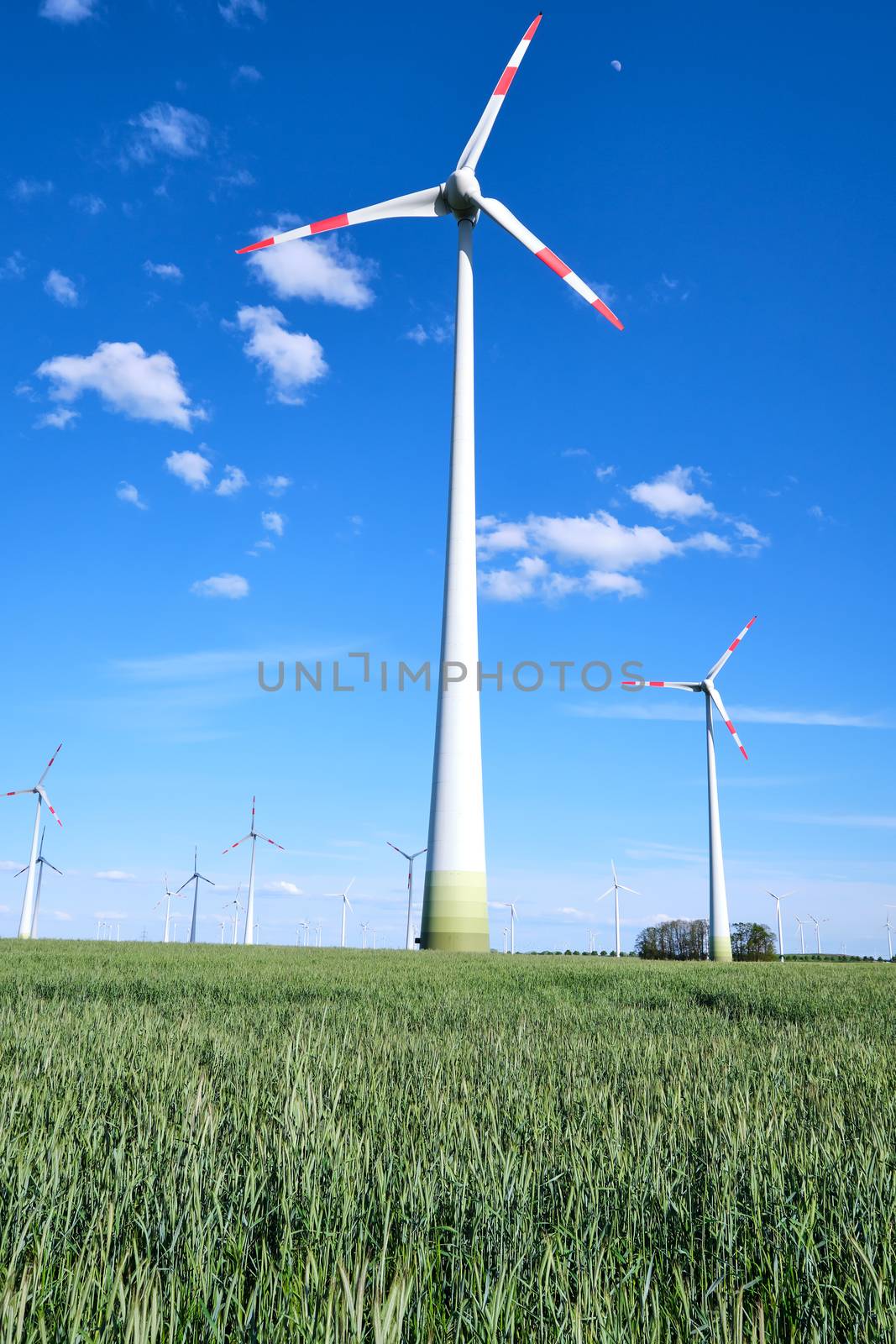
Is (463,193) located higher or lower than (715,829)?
higher

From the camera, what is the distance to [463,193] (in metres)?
39.4

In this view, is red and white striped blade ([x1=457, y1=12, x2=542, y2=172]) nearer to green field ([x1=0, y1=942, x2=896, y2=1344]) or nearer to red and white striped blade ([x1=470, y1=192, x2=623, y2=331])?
red and white striped blade ([x1=470, y1=192, x2=623, y2=331])

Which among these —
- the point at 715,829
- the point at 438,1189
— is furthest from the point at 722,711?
the point at 438,1189

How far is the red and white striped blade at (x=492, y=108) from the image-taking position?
38.4 m

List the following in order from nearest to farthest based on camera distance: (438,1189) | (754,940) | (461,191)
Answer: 1. (438,1189)
2. (461,191)
3. (754,940)

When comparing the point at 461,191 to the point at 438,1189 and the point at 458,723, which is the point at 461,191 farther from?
the point at 438,1189

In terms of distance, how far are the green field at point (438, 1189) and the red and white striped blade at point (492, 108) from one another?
41.8 metres

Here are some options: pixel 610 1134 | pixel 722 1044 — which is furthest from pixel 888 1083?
pixel 610 1134

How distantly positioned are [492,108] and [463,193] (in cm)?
398

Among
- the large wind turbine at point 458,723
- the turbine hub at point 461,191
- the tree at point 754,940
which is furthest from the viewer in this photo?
the tree at point 754,940

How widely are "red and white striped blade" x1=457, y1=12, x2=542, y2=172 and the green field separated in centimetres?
4176

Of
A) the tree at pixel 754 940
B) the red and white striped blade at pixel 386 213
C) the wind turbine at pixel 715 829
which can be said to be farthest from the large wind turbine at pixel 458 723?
the tree at pixel 754 940

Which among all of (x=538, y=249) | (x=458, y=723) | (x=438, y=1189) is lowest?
(x=438, y=1189)

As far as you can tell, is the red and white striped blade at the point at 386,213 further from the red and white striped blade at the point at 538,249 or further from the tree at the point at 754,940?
the tree at the point at 754,940
